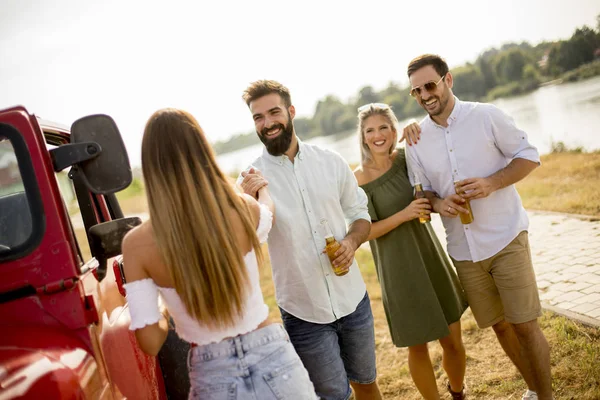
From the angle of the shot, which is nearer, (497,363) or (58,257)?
(58,257)

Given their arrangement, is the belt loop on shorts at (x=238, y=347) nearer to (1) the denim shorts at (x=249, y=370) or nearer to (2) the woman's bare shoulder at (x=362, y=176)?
(1) the denim shorts at (x=249, y=370)

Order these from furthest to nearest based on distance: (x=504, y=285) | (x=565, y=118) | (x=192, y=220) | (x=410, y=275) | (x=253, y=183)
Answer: (x=565, y=118), (x=410, y=275), (x=504, y=285), (x=253, y=183), (x=192, y=220)

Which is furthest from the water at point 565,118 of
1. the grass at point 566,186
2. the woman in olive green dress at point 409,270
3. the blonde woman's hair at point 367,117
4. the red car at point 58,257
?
the red car at point 58,257

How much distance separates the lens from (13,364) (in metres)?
1.47

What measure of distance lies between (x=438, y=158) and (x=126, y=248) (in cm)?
237

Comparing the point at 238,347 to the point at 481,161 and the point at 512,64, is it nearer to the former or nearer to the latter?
the point at 481,161

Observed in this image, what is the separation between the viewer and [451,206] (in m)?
3.27

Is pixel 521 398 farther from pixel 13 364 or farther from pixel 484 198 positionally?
pixel 13 364

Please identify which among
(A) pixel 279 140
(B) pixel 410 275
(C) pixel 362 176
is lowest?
(B) pixel 410 275

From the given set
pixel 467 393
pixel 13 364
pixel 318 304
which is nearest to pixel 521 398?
pixel 467 393

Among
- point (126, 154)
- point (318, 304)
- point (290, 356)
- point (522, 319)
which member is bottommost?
point (522, 319)

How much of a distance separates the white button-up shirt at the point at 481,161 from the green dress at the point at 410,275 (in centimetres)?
21

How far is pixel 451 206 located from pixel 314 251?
39.3 inches

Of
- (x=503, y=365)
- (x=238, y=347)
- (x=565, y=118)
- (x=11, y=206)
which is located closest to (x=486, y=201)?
(x=503, y=365)
